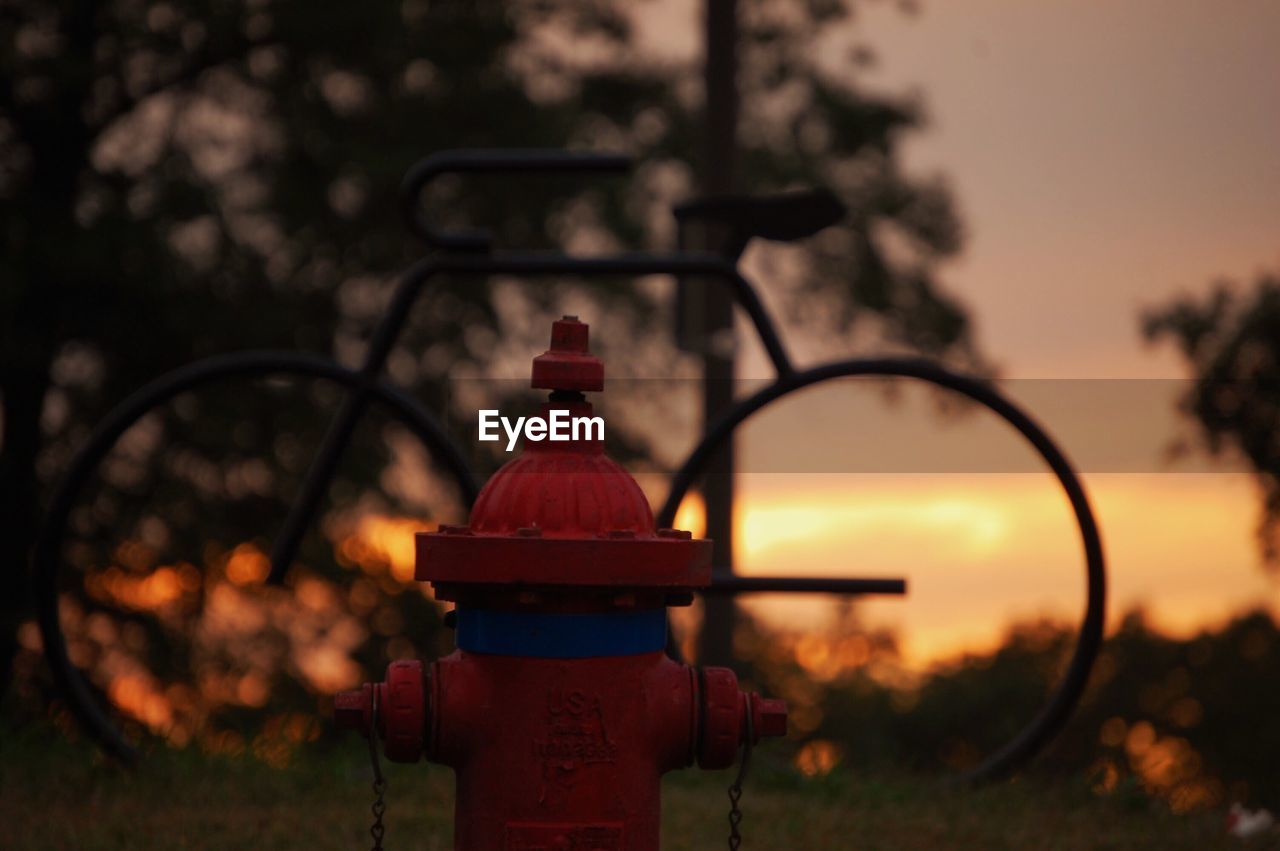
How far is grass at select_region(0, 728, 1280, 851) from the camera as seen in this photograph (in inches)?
164

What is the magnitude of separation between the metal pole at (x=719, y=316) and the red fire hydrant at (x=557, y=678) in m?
4.29

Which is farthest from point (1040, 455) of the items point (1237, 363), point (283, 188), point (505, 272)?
point (1237, 363)

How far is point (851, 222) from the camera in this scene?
10781 millimetres

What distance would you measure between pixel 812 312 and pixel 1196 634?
7.32 meters

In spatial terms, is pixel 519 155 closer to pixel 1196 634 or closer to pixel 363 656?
pixel 363 656

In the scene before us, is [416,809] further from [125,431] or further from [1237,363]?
[1237,363]

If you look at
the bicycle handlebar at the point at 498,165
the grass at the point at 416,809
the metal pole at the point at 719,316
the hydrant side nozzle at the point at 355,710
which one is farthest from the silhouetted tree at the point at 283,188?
the hydrant side nozzle at the point at 355,710

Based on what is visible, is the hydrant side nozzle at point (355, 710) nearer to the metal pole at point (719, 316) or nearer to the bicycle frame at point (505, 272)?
the bicycle frame at point (505, 272)

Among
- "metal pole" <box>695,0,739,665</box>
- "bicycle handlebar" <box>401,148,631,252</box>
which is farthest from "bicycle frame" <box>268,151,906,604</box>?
"metal pole" <box>695,0,739,665</box>

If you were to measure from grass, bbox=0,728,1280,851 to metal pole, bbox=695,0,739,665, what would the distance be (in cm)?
241

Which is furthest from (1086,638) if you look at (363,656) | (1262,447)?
(1262,447)

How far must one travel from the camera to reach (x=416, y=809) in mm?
4453

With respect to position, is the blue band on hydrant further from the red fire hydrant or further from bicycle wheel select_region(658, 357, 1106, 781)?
bicycle wheel select_region(658, 357, 1106, 781)

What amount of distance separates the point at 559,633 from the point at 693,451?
160cm
